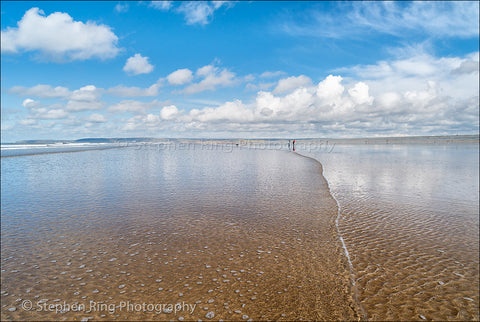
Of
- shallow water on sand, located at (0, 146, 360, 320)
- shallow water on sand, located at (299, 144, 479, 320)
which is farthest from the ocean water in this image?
shallow water on sand, located at (299, 144, 479, 320)

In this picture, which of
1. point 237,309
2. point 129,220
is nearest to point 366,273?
point 237,309

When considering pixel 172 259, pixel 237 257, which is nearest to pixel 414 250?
pixel 237 257

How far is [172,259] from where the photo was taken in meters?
5.34

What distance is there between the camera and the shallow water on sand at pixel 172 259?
3912 mm

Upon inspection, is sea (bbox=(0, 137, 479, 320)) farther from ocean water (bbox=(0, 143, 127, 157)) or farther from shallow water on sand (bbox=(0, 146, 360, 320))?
ocean water (bbox=(0, 143, 127, 157))

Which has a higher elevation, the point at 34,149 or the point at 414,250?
the point at 34,149

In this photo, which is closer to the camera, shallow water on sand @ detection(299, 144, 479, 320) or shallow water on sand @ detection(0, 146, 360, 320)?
shallow water on sand @ detection(0, 146, 360, 320)

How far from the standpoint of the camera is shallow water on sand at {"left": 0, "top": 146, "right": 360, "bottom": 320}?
12.8ft

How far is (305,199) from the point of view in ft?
34.6

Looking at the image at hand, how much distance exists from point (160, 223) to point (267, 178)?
9112mm

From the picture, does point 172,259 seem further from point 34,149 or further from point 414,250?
point 34,149

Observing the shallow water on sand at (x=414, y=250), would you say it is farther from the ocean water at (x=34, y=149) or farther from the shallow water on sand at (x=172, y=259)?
the ocean water at (x=34, y=149)

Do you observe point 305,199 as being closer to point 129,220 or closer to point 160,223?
point 160,223

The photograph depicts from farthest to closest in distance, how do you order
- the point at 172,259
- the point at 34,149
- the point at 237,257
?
1. the point at 34,149
2. the point at 237,257
3. the point at 172,259
